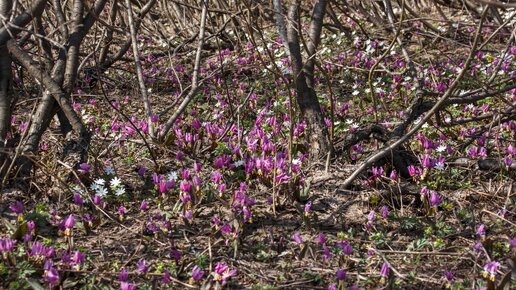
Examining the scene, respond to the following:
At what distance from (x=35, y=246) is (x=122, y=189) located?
3.08 ft

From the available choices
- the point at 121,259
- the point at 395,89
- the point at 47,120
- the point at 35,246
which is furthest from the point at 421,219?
the point at 395,89

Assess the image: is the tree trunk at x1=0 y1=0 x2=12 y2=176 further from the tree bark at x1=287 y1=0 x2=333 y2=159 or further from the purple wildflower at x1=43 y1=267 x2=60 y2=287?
the tree bark at x1=287 y1=0 x2=333 y2=159

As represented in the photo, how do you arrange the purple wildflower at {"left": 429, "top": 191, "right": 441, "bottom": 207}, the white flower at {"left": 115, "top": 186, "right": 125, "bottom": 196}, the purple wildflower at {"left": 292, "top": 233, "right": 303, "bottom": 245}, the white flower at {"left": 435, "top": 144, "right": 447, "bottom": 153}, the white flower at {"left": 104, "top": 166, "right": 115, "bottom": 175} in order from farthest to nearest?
1. the white flower at {"left": 435, "top": 144, "right": 447, "bottom": 153}
2. the white flower at {"left": 104, "top": 166, "right": 115, "bottom": 175}
3. the white flower at {"left": 115, "top": 186, "right": 125, "bottom": 196}
4. the purple wildflower at {"left": 429, "top": 191, "right": 441, "bottom": 207}
5. the purple wildflower at {"left": 292, "top": 233, "right": 303, "bottom": 245}

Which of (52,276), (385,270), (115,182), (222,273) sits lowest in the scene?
(385,270)

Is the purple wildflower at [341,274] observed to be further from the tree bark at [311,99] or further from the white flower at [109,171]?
the white flower at [109,171]

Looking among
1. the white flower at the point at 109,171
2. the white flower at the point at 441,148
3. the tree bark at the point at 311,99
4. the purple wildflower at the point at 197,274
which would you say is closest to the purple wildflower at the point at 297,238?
the purple wildflower at the point at 197,274

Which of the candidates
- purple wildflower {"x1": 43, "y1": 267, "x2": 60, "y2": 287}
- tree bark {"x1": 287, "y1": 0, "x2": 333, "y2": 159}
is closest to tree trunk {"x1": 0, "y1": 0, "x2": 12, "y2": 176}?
purple wildflower {"x1": 43, "y1": 267, "x2": 60, "y2": 287}

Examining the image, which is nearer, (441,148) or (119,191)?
(119,191)

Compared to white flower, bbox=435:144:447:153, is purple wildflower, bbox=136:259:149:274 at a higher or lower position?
higher

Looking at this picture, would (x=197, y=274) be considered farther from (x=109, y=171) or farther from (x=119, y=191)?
(x=109, y=171)

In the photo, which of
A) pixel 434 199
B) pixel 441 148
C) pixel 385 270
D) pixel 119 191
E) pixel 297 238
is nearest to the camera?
pixel 385 270

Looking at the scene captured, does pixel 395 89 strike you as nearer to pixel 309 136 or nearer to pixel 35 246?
pixel 309 136

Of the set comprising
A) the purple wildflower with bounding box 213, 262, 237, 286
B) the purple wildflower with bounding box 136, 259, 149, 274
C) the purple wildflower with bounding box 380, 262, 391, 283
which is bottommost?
the purple wildflower with bounding box 380, 262, 391, 283

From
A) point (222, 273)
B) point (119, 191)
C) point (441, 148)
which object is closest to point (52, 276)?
point (222, 273)
